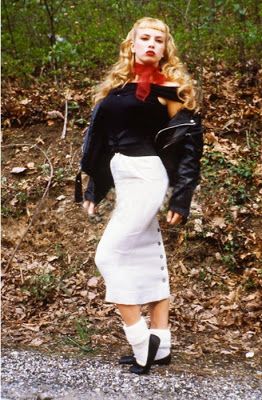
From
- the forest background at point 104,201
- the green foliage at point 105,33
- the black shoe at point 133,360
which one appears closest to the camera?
the black shoe at point 133,360

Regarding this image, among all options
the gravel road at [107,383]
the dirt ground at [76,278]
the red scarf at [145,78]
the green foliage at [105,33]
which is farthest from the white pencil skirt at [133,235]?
the green foliage at [105,33]

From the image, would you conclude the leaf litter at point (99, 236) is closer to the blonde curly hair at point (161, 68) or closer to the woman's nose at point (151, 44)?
the blonde curly hair at point (161, 68)

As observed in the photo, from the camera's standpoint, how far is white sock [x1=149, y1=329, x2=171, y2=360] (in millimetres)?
4480

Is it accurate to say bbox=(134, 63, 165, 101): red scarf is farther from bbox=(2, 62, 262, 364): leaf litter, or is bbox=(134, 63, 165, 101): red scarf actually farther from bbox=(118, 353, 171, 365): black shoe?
bbox=(2, 62, 262, 364): leaf litter

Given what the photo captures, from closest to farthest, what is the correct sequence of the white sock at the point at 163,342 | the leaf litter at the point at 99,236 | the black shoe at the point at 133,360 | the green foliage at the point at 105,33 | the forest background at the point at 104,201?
1. the white sock at the point at 163,342
2. the black shoe at the point at 133,360
3. the leaf litter at the point at 99,236
4. the forest background at the point at 104,201
5. the green foliage at the point at 105,33

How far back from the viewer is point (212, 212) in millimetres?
6789

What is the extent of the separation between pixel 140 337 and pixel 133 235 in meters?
0.75

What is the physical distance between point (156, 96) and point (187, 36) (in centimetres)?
531

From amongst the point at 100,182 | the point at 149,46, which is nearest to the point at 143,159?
the point at 100,182

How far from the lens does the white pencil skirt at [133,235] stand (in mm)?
4250

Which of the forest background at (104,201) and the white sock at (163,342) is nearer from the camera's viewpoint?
the white sock at (163,342)

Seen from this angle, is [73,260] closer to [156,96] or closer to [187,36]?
[156,96]

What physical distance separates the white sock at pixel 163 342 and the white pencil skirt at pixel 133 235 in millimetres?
284

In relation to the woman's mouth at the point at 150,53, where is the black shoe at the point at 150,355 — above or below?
below
